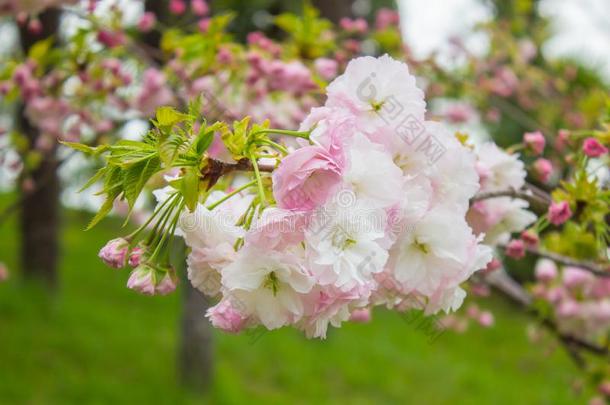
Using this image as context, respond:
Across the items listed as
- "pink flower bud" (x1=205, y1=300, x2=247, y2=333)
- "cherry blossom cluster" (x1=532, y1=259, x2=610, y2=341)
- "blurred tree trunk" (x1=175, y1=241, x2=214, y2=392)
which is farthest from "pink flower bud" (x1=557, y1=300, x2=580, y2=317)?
"blurred tree trunk" (x1=175, y1=241, x2=214, y2=392)

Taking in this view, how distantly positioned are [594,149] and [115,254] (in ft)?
2.17

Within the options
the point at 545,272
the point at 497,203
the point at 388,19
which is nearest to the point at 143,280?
the point at 497,203

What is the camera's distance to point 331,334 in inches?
155

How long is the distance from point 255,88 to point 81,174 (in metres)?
6.25

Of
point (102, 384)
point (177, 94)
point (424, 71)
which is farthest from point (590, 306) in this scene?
point (102, 384)

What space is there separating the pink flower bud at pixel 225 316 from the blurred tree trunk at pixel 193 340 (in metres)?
2.45

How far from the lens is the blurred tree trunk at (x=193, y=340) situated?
305 centimetres

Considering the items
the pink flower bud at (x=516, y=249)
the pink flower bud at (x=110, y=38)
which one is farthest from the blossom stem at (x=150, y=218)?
the pink flower bud at (x=110, y=38)

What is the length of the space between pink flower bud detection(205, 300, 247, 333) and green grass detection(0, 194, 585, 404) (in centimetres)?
183

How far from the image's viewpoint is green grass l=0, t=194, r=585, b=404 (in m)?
2.96

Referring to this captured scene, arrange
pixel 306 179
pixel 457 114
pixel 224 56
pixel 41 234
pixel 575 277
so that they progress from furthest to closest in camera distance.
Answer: pixel 41 234, pixel 457 114, pixel 575 277, pixel 224 56, pixel 306 179

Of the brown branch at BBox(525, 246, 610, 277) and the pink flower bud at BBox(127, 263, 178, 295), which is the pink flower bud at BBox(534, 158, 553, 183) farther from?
the pink flower bud at BBox(127, 263, 178, 295)

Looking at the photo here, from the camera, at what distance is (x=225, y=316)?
0.60 metres

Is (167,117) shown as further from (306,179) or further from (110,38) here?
(110,38)
